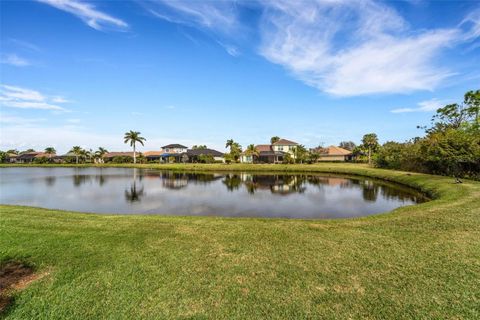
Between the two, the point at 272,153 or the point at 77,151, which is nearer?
the point at 272,153

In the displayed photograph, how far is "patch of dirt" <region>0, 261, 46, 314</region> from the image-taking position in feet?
17.2

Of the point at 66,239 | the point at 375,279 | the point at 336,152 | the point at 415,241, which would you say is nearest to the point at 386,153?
the point at 336,152

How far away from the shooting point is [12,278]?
610cm

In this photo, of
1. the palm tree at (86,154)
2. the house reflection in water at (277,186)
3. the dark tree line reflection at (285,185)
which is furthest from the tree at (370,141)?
the palm tree at (86,154)

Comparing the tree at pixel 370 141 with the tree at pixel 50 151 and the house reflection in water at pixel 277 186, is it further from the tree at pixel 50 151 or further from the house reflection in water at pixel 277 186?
the tree at pixel 50 151

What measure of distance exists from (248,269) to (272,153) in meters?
75.8

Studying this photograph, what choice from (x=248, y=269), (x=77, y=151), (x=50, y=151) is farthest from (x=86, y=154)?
(x=248, y=269)

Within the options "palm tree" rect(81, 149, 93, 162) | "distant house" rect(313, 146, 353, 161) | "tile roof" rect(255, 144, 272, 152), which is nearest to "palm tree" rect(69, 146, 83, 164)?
"palm tree" rect(81, 149, 93, 162)

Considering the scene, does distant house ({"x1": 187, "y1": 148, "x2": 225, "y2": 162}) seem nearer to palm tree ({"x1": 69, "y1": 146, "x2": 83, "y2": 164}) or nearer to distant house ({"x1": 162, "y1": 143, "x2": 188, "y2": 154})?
distant house ({"x1": 162, "y1": 143, "x2": 188, "y2": 154})

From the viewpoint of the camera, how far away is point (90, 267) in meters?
6.63

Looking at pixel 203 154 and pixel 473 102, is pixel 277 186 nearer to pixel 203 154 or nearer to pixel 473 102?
pixel 473 102

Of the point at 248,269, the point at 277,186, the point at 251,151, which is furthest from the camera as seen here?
the point at 251,151

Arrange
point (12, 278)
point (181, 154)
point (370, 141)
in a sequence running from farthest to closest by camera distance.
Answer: point (181, 154)
point (370, 141)
point (12, 278)

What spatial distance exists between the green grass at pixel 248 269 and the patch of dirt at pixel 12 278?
21cm
